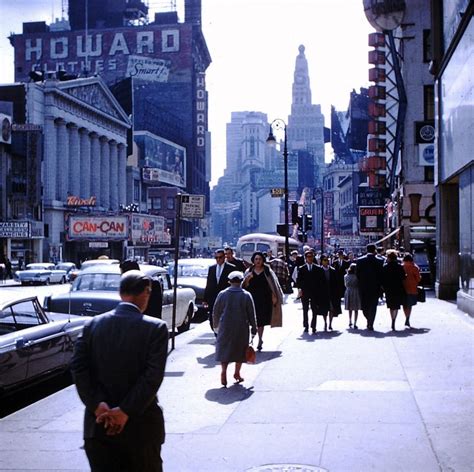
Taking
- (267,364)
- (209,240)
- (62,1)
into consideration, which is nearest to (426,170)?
(267,364)

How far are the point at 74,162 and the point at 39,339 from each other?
82215mm

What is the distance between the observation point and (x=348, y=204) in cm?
15012

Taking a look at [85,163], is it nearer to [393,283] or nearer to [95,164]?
[95,164]

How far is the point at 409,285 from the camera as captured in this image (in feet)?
59.5

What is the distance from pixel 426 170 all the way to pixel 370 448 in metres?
42.5

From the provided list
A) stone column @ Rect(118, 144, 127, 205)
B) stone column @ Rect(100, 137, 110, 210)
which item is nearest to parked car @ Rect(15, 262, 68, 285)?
stone column @ Rect(100, 137, 110, 210)

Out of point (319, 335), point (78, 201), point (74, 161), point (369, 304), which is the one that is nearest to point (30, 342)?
point (319, 335)

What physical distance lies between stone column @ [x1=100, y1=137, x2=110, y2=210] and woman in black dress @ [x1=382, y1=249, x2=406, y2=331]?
85.6m

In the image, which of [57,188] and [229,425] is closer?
[229,425]

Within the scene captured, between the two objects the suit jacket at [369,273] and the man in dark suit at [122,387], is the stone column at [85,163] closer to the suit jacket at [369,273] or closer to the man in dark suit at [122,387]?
→ the suit jacket at [369,273]

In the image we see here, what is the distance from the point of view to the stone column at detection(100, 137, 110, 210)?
101562 millimetres

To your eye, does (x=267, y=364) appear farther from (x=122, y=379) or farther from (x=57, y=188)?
(x=57, y=188)

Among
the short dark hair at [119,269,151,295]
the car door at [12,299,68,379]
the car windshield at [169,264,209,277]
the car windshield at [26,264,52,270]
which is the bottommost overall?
the car windshield at [26,264,52,270]

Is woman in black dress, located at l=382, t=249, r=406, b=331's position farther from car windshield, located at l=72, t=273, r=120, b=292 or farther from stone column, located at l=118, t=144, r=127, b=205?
stone column, located at l=118, t=144, r=127, b=205
